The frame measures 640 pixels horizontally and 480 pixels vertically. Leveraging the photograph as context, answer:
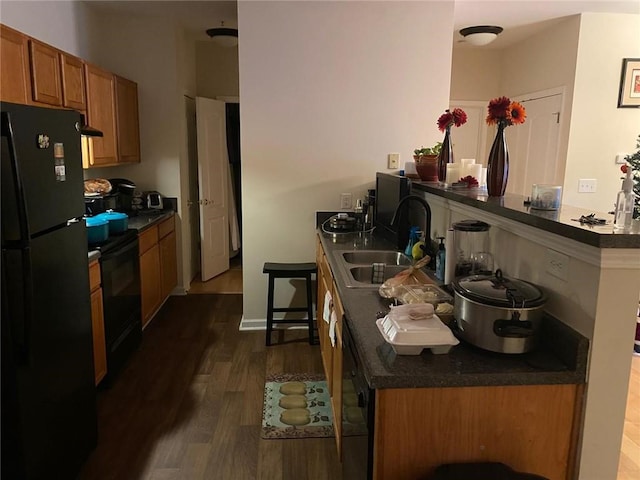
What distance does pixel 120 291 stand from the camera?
313 centimetres

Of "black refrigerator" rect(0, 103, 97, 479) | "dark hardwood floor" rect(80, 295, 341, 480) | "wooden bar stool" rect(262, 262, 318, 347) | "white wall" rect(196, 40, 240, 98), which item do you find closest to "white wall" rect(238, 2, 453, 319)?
"wooden bar stool" rect(262, 262, 318, 347)

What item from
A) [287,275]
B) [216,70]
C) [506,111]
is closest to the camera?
[506,111]

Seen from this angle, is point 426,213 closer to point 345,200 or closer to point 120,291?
point 345,200

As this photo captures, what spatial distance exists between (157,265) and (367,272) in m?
2.27

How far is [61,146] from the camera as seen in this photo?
6.36 feet

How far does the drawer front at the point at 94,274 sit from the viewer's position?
2668mm

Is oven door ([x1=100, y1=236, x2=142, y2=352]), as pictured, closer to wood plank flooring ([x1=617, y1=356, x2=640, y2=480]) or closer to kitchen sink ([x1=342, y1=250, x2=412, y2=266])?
kitchen sink ([x1=342, y1=250, x2=412, y2=266])

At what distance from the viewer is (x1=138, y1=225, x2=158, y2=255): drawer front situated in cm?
371

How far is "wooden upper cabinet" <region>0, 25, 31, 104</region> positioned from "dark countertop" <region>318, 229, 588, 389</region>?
2381mm

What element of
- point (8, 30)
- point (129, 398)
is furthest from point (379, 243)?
point (8, 30)

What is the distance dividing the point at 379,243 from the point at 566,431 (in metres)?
1.86

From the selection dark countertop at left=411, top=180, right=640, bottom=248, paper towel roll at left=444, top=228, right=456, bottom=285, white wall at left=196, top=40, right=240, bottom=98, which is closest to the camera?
dark countertop at left=411, top=180, right=640, bottom=248

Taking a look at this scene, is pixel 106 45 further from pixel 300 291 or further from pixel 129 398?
pixel 129 398

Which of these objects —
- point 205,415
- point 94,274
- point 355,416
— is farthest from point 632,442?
point 94,274
